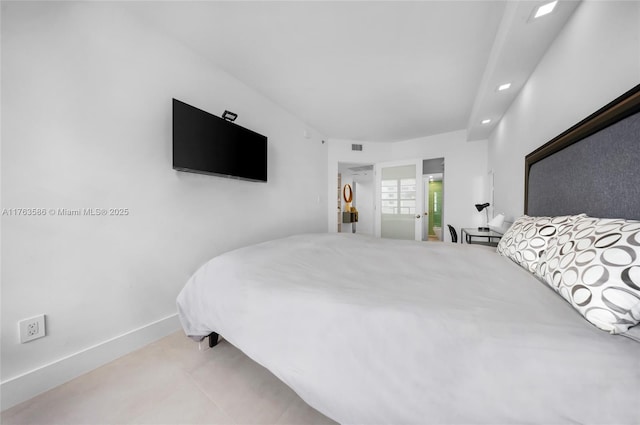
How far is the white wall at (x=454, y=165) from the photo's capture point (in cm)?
432

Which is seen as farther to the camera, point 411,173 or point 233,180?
point 411,173

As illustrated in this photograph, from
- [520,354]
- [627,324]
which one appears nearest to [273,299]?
[520,354]

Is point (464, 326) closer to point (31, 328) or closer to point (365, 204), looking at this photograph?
point (31, 328)

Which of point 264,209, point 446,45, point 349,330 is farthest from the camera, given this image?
point 264,209

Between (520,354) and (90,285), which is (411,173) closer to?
(520,354)

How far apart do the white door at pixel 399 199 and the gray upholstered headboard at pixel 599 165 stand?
3026mm

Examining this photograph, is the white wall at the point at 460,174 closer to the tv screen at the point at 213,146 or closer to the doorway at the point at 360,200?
the doorway at the point at 360,200

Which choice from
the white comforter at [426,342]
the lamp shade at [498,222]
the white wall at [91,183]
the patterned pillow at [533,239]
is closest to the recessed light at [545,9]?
the patterned pillow at [533,239]

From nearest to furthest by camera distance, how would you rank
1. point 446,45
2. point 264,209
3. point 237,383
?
1. point 237,383
2. point 446,45
3. point 264,209

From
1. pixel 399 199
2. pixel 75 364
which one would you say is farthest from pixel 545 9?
pixel 75 364

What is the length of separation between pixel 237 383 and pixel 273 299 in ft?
2.44

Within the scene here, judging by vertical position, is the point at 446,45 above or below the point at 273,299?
above

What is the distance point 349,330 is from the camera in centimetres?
89

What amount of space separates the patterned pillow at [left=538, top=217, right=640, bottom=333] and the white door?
13.1 ft
